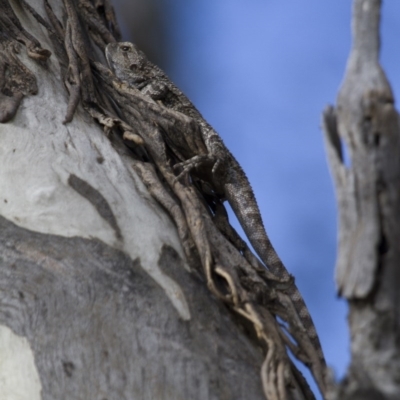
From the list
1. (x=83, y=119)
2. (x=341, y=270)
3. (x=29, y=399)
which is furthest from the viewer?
(x=83, y=119)

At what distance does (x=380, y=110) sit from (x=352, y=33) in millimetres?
176

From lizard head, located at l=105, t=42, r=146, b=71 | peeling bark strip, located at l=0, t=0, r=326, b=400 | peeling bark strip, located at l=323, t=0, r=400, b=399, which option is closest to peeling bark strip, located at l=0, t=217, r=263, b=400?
peeling bark strip, located at l=0, t=0, r=326, b=400

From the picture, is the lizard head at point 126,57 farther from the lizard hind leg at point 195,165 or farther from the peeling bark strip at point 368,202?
the peeling bark strip at point 368,202

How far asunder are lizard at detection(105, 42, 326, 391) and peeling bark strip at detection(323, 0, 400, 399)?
99cm

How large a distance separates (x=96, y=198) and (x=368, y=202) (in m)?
0.98

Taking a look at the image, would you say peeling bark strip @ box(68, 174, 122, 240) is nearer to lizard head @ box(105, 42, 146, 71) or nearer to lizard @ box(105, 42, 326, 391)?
lizard @ box(105, 42, 326, 391)

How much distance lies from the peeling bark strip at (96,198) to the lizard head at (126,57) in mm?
1838

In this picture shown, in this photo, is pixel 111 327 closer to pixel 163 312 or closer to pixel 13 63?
pixel 163 312

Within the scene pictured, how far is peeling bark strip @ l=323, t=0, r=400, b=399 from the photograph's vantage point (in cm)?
134

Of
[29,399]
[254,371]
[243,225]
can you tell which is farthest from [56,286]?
[243,225]

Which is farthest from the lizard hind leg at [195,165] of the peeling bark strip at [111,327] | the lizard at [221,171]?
the peeling bark strip at [111,327]

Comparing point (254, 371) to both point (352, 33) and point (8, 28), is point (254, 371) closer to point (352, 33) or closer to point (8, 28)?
point (352, 33)

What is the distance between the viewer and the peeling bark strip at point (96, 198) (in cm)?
208

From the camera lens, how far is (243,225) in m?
3.44
